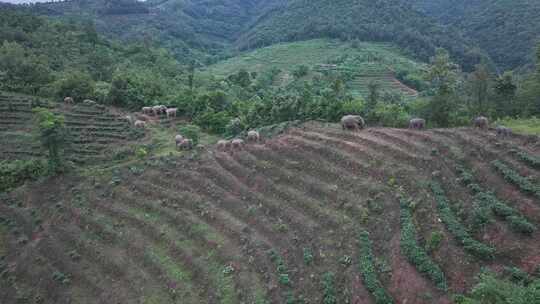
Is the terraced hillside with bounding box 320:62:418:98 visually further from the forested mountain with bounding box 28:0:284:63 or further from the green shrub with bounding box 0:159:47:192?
the forested mountain with bounding box 28:0:284:63

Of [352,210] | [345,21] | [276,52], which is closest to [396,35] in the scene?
[345,21]

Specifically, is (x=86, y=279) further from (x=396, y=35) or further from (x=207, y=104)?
(x=396, y=35)

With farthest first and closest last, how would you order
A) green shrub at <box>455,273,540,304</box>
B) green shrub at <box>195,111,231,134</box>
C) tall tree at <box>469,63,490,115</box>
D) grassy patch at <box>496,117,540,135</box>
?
1. green shrub at <box>195,111,231,134</box>
2. tall tree at <box>469,63,490,115</box>
3. grassy patch at <box>496,117,540,135</box>
4. green shrub at <box>455,273,540,304</box>

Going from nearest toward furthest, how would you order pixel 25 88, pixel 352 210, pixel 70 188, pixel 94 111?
1. pixel 352 210
2. pixel 70 188
3. pixel 94 111
4. pixel 25 88

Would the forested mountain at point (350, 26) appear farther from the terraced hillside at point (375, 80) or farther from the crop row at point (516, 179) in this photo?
the crop row at point (516, 179)

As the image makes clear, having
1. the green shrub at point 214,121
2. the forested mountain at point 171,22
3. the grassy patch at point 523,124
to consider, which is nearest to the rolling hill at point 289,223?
the grassy patch at point 523,124

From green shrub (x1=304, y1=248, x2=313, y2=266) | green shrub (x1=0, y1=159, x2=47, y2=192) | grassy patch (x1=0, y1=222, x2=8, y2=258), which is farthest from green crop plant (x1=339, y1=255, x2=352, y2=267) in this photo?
green shrub (x1=0, y1=159, x2=47, y2=192)

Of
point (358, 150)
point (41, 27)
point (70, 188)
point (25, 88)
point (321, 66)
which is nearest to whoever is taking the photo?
point (358, 150)
